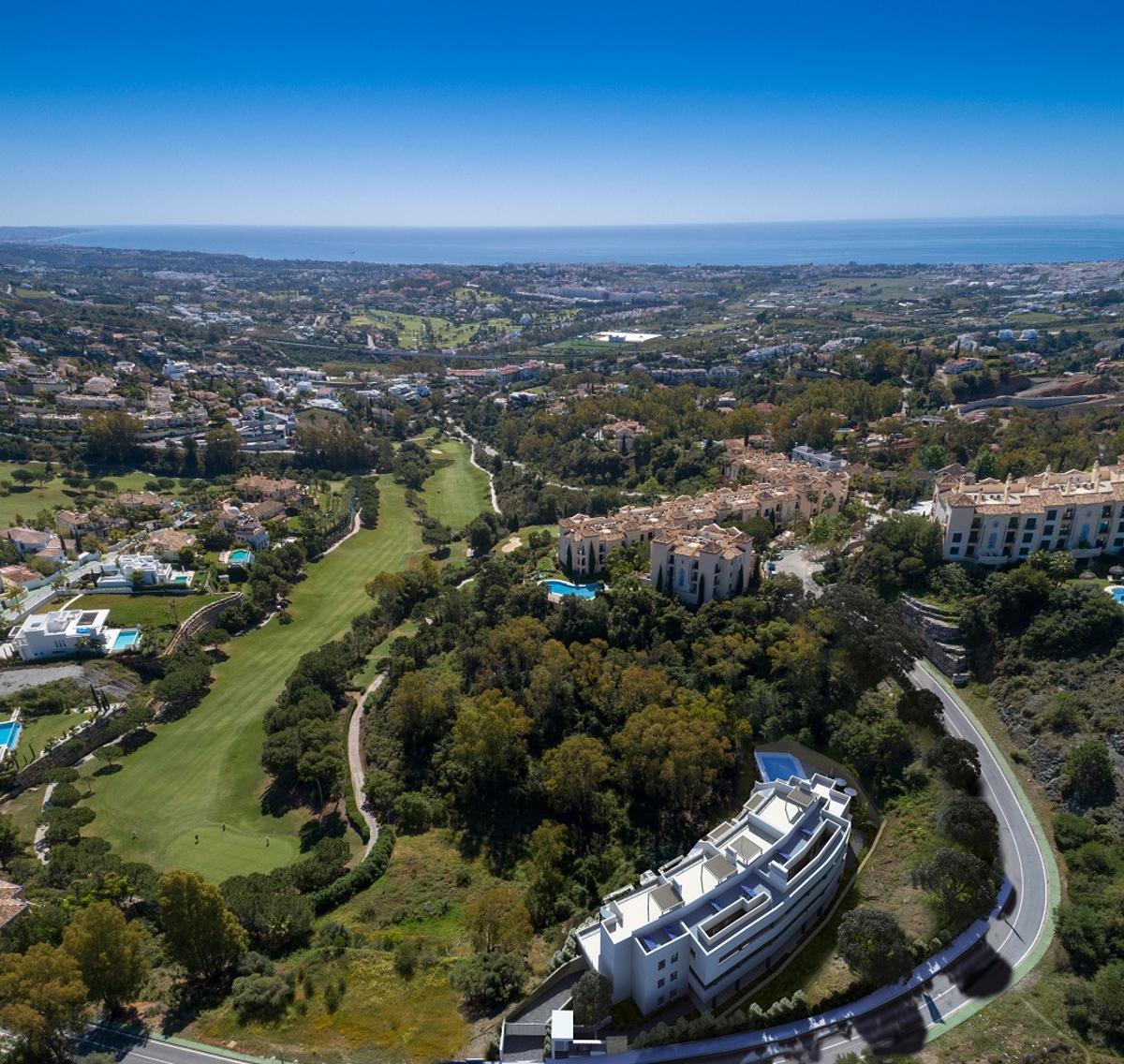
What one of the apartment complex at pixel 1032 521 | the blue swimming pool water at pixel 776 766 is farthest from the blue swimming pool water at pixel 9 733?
the apartment complex at pixel 1032 521

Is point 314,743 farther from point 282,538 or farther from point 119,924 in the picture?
point 282,538

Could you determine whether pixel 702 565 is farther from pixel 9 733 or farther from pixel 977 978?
pixel 9 733

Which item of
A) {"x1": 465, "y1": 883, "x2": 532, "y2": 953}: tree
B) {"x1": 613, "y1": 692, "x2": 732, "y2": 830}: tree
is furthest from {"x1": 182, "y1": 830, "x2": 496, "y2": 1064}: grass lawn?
{"x1": 613, "y1": 692, "x2": 732, "y2": 830}: tree

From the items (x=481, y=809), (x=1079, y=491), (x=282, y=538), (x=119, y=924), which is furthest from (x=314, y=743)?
(x=1079, y=491)

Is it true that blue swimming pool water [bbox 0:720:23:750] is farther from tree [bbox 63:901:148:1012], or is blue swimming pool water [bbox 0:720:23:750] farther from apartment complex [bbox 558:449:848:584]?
apartment complex [bbox 558:449:848:584]

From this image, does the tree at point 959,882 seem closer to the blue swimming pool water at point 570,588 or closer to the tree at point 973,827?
the tree at point 973,827

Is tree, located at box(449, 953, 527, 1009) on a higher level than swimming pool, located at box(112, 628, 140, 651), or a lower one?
higher
